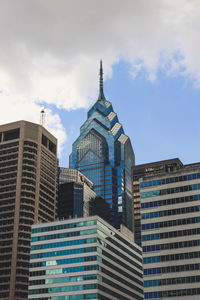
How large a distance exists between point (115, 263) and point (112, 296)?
12885 mm

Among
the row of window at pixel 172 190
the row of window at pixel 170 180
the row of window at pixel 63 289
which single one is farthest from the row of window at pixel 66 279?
the row of window at pixel 170 180

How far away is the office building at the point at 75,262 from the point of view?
148m

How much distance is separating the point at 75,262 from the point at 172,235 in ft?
130

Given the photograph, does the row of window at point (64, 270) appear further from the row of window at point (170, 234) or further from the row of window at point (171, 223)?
the row of window at point (171, 223)

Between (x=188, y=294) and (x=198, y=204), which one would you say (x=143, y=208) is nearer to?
(x=198, y=204)

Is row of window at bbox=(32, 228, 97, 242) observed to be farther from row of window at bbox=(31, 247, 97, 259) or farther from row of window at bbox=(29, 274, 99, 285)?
row of window at bbox=(29, 274, 99, 285)

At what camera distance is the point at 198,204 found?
5022 inches

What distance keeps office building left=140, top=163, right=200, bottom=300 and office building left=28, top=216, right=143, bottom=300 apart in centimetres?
2676

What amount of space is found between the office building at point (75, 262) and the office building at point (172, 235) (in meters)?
26.8

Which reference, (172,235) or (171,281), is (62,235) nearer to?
(172,235)

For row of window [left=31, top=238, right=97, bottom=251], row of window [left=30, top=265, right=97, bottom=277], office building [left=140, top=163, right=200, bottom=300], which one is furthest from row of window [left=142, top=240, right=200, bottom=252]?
row of window [left=31, top=238, right=97, bottom=251]

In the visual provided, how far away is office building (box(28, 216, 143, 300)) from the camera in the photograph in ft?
486

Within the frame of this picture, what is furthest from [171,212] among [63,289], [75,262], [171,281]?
[63,289]

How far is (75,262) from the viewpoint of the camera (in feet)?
497
